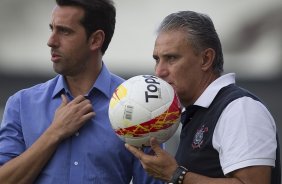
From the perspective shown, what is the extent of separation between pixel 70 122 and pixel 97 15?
765mm

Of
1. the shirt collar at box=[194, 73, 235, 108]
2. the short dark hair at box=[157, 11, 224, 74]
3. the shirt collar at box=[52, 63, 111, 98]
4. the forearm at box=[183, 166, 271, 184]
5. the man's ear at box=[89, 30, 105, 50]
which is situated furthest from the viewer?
the man's ear at box=[89, 30, 105, 50]

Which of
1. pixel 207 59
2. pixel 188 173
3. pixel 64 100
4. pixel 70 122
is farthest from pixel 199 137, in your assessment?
pixel 64 100

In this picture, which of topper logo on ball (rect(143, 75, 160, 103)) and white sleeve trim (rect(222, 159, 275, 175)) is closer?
white sleeve trim (rect(222, 159, 275, 175))

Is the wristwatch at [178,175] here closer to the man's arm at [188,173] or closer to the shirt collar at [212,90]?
the man's arm at [188,173]

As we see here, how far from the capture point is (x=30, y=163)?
5.29 meters

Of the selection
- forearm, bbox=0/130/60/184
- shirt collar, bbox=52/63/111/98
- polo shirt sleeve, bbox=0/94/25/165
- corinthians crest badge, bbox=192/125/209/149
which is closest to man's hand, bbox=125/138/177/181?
corinthians crest badge, bbox=192/125/209/149

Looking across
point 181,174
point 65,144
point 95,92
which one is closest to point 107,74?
point 95,92

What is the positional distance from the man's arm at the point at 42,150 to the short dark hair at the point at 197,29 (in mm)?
712

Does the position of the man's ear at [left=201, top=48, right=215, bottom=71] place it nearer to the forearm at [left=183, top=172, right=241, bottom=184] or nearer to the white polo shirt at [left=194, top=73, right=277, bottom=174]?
the white polo shirt at [left=194, top=73, right=277, bottom=174]

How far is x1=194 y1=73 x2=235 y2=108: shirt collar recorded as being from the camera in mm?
5137

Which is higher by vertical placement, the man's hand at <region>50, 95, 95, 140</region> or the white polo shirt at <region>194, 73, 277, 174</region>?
the white polo shirt at <region>194, 73, 277, 174</region>

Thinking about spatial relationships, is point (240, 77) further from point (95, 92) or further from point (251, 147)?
point (251, 147)

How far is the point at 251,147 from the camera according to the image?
15.5ft

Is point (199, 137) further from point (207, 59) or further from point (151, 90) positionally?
point (207, 59)
